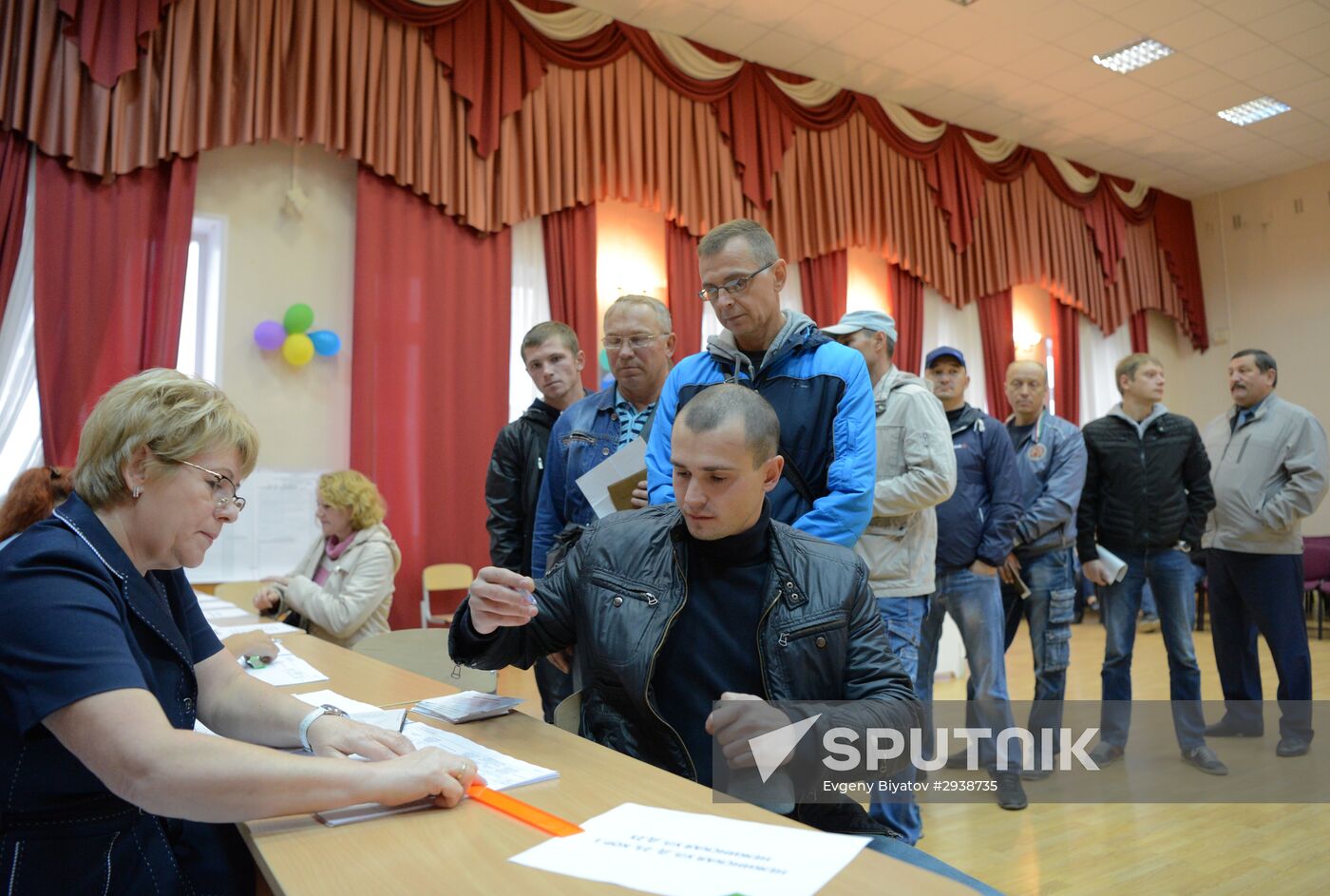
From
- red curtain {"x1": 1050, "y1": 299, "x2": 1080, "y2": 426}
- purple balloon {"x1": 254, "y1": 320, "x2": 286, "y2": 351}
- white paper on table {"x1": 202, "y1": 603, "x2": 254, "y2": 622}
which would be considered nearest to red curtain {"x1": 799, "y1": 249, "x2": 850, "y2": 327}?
red curtain {"x1": 1050, "y1": 299, "x2": 1080, "y2": 426}

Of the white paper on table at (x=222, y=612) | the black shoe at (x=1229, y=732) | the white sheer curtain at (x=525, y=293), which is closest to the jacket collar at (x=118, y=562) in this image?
the white paper on table at (x=222, y=612)

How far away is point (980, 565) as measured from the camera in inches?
142

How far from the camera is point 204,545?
1417 mm

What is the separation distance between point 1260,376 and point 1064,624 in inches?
62.0

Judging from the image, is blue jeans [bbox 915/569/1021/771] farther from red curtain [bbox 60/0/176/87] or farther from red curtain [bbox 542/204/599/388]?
red curtain [bbox 60/0/176/87]

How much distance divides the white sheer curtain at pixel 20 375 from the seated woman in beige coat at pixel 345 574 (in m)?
2.18

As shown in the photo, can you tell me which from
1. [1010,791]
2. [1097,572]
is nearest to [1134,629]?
[1097,572]

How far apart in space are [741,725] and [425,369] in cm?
479

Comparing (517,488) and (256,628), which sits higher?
(517,488)

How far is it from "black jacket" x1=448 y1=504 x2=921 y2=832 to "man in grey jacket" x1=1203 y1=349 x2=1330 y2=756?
10.8ft

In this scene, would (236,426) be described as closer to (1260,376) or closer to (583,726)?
(583,726)

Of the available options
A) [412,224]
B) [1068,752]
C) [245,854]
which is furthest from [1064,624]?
[412,224]

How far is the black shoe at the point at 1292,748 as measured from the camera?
3.88 m

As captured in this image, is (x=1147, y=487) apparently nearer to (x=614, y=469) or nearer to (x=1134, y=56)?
(x=614, y=469)
